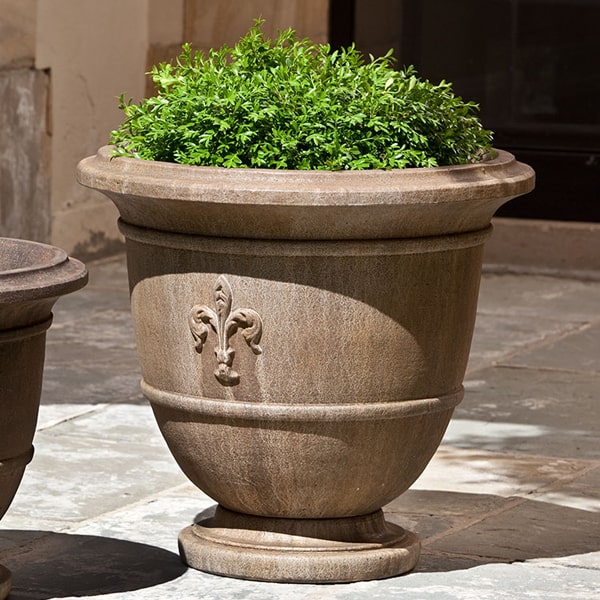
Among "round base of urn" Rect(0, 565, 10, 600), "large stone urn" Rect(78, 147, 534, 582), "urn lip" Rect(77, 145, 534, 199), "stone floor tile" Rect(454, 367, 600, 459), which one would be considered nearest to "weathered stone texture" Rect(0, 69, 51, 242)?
"stone floor tile" Rect(454, 367, 600, 459)

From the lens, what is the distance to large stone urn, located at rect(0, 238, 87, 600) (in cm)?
411

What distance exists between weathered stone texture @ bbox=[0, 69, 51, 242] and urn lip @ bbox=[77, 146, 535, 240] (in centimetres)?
503

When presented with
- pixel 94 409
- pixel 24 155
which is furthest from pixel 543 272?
pixel 94 409

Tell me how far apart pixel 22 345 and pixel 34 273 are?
19 centimetres

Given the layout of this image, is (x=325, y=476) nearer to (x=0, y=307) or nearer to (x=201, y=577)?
(x=201, y=577)

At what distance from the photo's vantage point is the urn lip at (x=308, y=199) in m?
4.22

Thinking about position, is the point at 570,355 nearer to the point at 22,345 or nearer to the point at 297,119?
the point at 297,119

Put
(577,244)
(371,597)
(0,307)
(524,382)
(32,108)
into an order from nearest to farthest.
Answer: (0,307)
(371,597)
(524,382)
(32,108)
(577,244)

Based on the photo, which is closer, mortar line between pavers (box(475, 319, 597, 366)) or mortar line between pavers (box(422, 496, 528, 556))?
mortar line between pavers (box(422, 496, 528, 556))

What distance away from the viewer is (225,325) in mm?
4375

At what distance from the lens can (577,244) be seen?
10.2 meters

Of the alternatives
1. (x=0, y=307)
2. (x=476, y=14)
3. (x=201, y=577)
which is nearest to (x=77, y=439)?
(x=201, y=577)

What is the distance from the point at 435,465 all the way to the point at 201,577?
1.57 meters

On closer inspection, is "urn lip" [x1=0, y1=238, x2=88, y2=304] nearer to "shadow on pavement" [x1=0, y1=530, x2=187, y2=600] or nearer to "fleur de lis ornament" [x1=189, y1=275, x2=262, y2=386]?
"fleur de lis ornament" [x1=189, y1=275, x2=262, y2=386]
